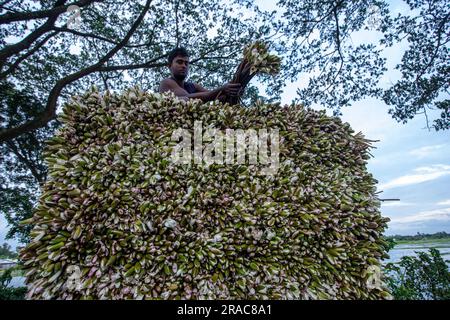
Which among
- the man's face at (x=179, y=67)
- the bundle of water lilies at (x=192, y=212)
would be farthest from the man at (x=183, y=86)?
the bundle of water lilies at (x=192, y=212)

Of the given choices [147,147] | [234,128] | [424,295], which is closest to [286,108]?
[234,128]

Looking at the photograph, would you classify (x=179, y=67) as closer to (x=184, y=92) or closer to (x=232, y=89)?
(x=184, y=92)

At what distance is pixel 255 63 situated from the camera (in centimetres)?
267

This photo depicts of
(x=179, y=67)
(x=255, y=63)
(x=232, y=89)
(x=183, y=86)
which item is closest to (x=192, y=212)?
(x=232, y=89)

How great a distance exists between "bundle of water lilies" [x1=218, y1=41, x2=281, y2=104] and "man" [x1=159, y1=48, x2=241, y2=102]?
95 mm

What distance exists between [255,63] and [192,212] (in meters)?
1.65

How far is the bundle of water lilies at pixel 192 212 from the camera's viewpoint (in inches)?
71.1

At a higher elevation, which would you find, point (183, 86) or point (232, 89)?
point (183, 86)

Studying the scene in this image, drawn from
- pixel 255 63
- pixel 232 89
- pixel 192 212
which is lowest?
pixel 192 212

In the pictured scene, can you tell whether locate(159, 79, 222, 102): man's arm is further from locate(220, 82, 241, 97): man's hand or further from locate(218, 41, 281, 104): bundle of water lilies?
locate(218, 41, 281, 104): bundle of water lilies

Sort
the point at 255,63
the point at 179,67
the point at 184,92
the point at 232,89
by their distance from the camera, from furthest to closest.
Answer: the point at 179,67
the point at 184,92
the point at 232,89
the point at 255,63

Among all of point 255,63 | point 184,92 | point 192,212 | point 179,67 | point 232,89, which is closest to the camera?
point 192,212
